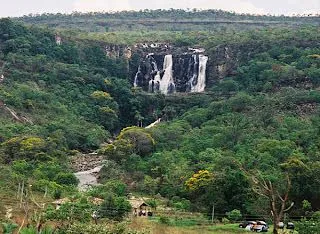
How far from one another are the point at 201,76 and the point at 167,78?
122 inches

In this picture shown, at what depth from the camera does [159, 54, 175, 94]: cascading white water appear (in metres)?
54.9

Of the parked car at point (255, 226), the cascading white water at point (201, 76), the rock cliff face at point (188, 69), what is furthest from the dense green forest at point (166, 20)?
the parked car at point (255, 226)

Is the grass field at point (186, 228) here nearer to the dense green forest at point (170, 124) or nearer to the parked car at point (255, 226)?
the parked car at point (255, 226)

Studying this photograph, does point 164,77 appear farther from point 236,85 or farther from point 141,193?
point 141,193

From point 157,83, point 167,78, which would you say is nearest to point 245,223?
point 167,78

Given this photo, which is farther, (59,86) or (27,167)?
(59,86)

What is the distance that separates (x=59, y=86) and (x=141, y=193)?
21.4m

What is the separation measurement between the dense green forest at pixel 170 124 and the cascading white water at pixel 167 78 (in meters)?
2.52

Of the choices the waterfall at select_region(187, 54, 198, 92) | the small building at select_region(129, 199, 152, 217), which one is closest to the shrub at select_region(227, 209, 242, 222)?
the small building at select_region(129, 199, 152, 217)

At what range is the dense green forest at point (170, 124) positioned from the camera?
80.5 ft

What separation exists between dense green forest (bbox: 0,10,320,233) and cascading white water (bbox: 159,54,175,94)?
252 cm

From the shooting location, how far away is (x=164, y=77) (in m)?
55.2

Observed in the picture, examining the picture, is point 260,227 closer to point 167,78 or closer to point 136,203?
point 136,203

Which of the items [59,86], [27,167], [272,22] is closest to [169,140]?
[27,167]
